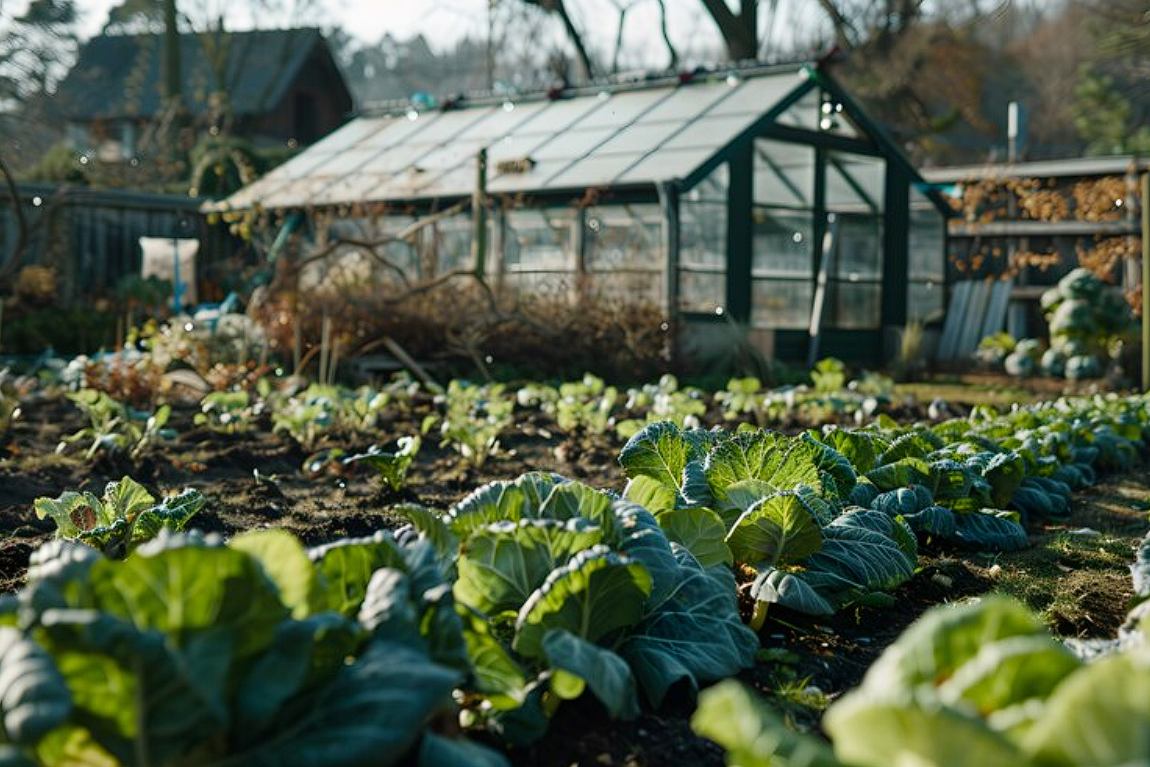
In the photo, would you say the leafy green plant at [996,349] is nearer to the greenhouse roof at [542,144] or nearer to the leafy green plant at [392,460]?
the greenhouse roof at [542,144]

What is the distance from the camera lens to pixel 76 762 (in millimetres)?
1565

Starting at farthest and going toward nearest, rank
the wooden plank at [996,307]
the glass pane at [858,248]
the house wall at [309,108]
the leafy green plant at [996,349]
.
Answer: the house wall at [309,108]
the wooden plank at [996,307]
the glass pane at [858,248]
the leafy green plant at [996,349]

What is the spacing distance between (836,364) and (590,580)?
277 inches

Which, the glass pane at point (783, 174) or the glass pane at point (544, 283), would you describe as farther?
the glass pane at point (783, 174)

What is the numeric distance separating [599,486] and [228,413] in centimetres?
226

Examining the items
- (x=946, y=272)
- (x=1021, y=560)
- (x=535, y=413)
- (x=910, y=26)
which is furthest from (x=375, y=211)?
(x=910, y=26)

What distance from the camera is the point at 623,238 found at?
12703mm

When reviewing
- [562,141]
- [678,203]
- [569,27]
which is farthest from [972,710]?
[569,27]

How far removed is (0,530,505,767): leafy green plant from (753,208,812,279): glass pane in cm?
1215

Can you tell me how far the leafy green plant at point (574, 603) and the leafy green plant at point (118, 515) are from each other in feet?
3.04

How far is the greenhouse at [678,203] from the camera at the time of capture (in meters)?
12.6

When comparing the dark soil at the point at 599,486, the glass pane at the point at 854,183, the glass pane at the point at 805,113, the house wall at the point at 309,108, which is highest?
the house wall at the point at 309,108

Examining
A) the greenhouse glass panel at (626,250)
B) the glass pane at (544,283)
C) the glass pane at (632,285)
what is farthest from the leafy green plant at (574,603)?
the greenhouse glass panel at (626,250)

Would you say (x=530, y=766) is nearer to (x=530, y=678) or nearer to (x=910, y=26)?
(x=530, y=678)
